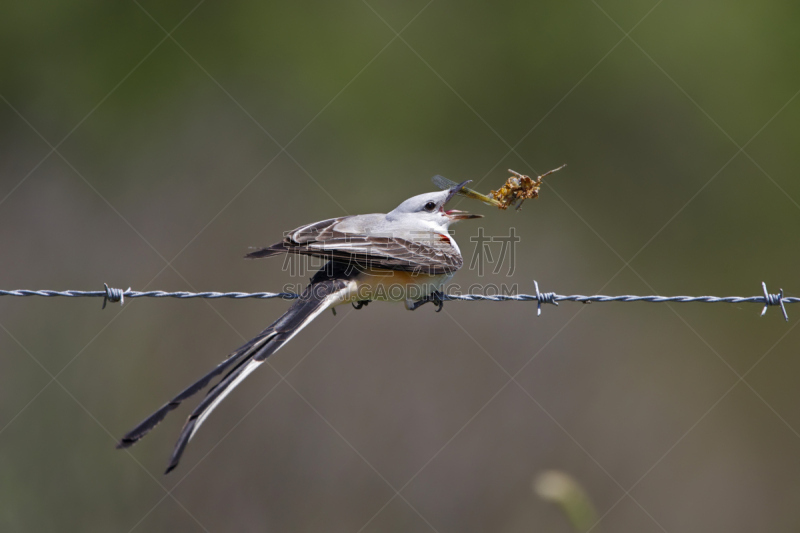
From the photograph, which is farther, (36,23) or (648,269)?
(36,23)

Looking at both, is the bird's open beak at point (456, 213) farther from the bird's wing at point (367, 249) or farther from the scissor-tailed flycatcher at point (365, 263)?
the bird's wing at point (367, 249)

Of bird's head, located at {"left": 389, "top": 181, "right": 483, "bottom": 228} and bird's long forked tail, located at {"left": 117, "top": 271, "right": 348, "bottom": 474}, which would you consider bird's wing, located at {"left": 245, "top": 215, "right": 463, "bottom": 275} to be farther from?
bird's head, located at {"left": 389, "top": 181, "right": 483, "bottom": 228}

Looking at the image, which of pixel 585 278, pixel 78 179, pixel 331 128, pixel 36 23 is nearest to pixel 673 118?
pixel 585 278

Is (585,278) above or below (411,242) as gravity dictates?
above

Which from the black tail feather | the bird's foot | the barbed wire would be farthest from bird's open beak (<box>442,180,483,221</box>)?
the black tail feather

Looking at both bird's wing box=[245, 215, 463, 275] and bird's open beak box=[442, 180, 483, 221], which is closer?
bird's wing box=[245, 215, 463, 275]

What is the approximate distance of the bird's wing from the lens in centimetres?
423

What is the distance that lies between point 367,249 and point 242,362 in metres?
1.19

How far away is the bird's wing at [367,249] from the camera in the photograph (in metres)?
4.23

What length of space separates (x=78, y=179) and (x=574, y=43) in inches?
312

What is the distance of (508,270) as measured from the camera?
326 inches

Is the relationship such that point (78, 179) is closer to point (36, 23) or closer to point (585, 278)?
point (36, 23)

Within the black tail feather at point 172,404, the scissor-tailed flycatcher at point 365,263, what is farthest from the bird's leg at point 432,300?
the black tail feather at point 172,404

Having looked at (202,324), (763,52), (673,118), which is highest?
(763,52)
